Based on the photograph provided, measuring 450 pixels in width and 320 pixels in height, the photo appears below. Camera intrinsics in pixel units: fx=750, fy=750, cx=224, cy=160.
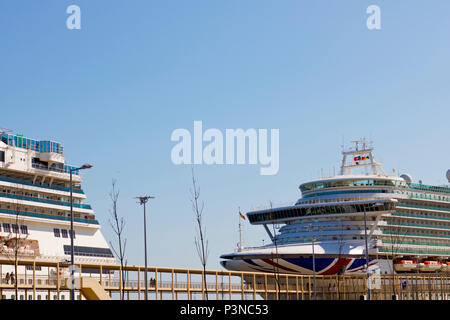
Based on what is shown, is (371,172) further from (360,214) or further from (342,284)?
(342,284)

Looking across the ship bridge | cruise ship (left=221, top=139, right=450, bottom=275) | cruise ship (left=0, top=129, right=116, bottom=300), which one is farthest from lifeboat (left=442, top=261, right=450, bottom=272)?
cruise ship (left=0, top=129, right=116, bottom=300)

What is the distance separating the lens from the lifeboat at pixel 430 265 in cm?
9062

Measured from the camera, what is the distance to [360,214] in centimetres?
8712

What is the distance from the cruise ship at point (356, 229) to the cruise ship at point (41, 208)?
19.5 metres

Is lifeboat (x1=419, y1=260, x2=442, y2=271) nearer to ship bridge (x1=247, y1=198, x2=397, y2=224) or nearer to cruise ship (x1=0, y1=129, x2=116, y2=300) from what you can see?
ship bridge (x1=247, y1=198, x2=397, y2=224)

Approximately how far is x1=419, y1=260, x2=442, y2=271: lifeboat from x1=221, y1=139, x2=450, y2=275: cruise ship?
0.12 m

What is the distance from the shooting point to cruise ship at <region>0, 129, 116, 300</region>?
65250 mm

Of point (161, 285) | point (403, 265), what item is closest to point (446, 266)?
point (403, 265)

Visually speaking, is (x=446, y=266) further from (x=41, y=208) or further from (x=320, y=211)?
(x=41, y=208)
